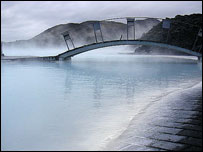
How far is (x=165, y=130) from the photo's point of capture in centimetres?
641

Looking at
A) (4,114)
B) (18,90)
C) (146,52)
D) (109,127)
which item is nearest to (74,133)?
(109,127)

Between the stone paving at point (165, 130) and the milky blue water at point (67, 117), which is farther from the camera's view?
the milky blue water at point (67, 117)

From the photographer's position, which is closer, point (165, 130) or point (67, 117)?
point (165, 130)

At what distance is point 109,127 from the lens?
7.14 meters

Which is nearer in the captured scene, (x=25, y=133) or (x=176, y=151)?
(x=176, y=151)

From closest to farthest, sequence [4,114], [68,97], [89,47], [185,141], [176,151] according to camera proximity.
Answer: [176,151] < [185,141] < [4,114] < [68,97] < [89,47]

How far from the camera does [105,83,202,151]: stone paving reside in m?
5.34

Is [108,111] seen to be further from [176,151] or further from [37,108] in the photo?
[176,151]

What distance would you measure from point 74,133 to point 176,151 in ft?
8.50

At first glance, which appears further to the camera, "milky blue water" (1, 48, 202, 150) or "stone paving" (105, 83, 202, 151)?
"milky blue water" (1, 48, 202, 150)

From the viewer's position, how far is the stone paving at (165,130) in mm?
5344

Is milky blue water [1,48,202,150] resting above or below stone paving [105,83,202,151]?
below

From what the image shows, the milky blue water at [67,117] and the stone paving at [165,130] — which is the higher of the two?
the stone paving at [165,130]

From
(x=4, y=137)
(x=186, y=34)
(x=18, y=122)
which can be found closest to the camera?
(x=4, y=137)
